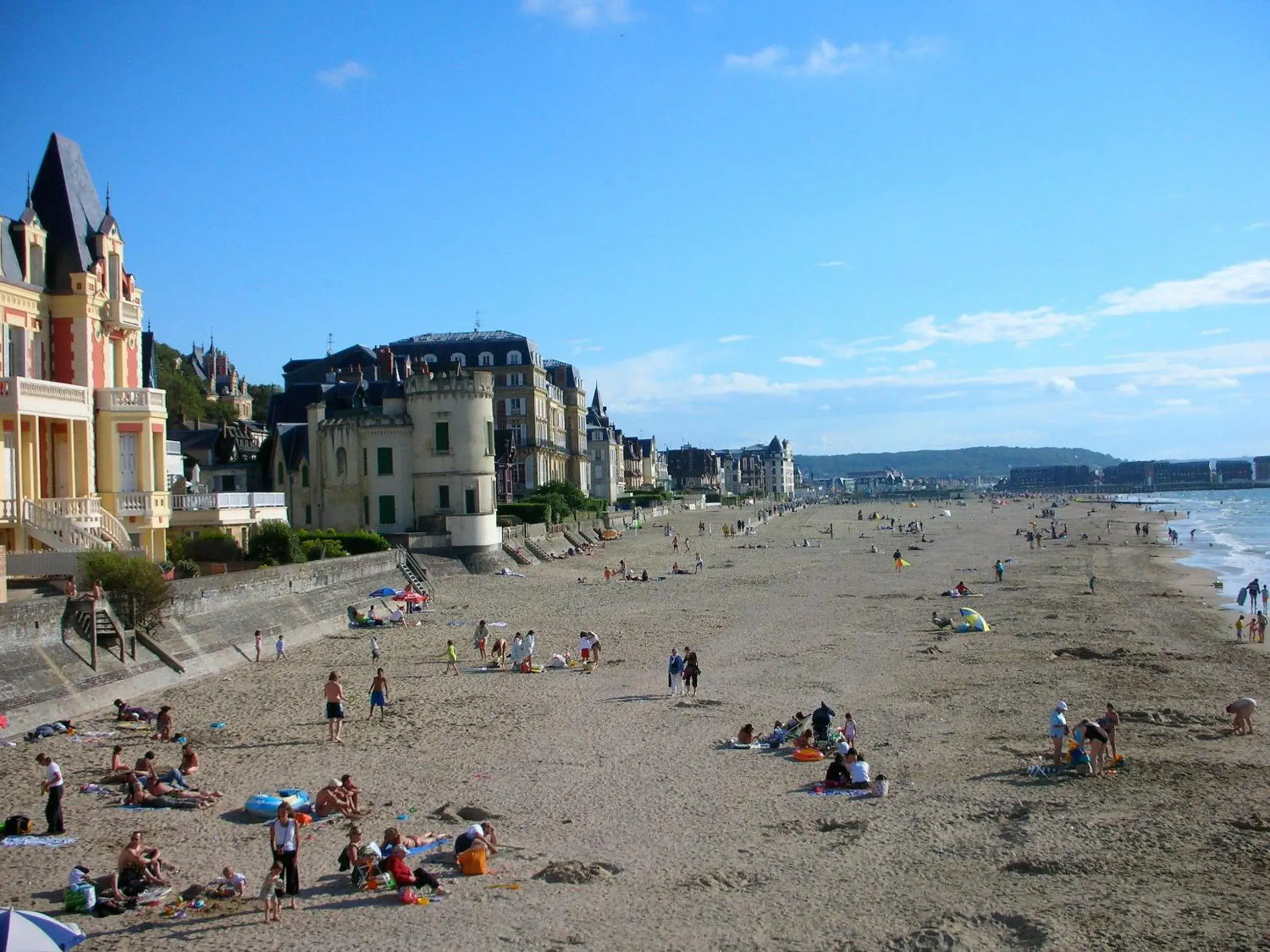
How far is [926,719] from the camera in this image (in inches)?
817

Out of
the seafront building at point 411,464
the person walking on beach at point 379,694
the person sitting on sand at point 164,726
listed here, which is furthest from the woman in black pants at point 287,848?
the seafront building at point 411,464

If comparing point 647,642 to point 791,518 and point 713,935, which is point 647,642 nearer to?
point 713,935

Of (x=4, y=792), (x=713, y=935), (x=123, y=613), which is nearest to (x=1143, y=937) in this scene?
(x=713, y=935)

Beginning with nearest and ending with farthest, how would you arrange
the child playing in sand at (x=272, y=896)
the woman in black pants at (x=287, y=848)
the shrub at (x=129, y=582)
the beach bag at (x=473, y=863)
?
1. the child playing in sand at (x=272, y=896)
2. the woman in black pants at (x=287, y=848)
3. the beach bag at (x=473, y=863)
4. the shrub at (x=129, y=582)

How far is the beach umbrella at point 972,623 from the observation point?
3291 centimetres

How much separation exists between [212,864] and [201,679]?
11.8 meters

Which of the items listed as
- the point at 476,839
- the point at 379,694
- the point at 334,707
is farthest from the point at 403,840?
the point at 379,694

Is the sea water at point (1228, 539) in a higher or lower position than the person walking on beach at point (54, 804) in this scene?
lower

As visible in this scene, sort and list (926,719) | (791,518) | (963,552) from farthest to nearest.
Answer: (791,518) < (963,552) < (926,719)

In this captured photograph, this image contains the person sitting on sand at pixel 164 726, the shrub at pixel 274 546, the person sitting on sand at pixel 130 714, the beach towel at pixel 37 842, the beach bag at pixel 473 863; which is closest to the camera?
the beach bag at pixel 473 863

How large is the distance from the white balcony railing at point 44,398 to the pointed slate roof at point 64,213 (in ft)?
10.2

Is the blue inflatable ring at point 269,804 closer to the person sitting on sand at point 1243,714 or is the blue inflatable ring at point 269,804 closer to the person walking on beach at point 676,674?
the person walking on beach at point 676,674

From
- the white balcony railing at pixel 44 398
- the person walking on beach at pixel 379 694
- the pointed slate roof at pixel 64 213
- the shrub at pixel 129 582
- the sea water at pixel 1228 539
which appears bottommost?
the sea water at pixel 1228 539

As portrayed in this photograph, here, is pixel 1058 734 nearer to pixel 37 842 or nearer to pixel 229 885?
pixel 229 885
